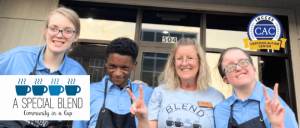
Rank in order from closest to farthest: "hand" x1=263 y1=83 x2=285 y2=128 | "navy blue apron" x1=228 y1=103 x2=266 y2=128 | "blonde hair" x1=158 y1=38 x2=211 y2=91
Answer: "hand" x1=263 y1=83 x2=285 y2=128
"navy blue apron" x1=228 y1=103 x2=266 y2=128
"blonde hair" x1=158 y1=38 x2=211 y2=91

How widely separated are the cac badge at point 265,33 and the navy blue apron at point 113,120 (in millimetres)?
2725

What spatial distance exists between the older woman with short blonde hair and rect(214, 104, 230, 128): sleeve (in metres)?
0.03

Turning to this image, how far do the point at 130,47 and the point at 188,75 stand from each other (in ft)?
1.94

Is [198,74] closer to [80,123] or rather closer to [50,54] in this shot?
[80,123]

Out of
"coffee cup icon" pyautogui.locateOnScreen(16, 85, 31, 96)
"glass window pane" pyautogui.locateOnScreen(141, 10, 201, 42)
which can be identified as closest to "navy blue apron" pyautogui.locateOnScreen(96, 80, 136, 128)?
"coffee cup icon" pyautogui.locateOnScreen(16, 85, 31, 96)

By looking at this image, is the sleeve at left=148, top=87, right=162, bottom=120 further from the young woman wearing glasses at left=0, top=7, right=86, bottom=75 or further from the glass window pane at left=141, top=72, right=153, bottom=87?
the glass window pane at left=141, top=72, right=153, bottom=87

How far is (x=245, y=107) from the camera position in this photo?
1603 millimetres

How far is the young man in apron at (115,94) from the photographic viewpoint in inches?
65.1

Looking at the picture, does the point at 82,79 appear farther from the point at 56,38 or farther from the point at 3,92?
the point at 3,92

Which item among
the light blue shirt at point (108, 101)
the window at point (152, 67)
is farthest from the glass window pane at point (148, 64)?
the light blue shirt at point (108, 101)

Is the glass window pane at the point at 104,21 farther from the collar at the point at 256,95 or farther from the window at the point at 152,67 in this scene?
the collar at the point at 256,95

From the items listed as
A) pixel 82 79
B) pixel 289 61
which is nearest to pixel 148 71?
pixel 82 79

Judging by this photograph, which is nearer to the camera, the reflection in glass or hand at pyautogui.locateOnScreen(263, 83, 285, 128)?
hand at pyautogui.locateOnScreen(263, 83, 285, 128)

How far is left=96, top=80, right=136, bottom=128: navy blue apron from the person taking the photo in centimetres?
162
